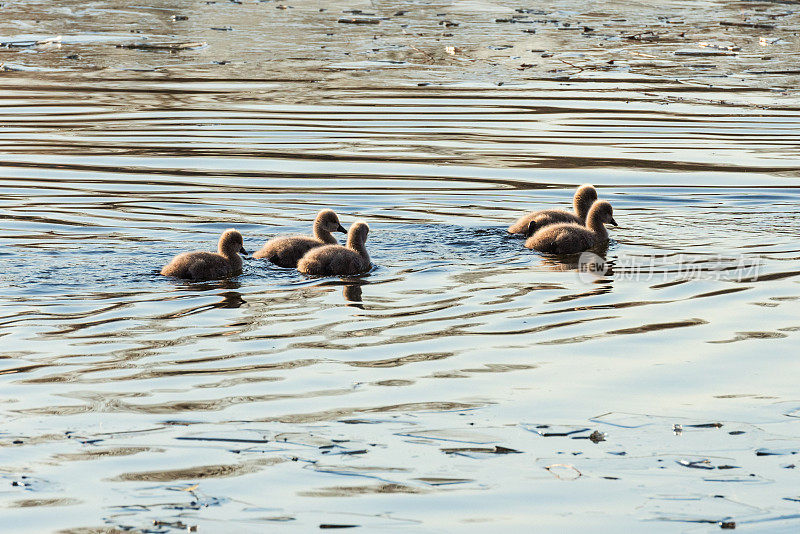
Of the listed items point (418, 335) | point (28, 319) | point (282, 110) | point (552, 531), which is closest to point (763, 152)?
point (282, 110)

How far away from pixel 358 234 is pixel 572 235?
180 centimetres

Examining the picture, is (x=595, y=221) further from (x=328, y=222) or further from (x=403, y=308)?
(x=403, y=308)

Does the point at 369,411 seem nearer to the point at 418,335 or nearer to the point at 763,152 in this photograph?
the point at 418,335

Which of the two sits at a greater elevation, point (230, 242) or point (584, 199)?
point (584, 199)

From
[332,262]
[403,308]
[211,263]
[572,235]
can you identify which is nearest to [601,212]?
[572,235]

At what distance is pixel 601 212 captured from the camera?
35.5 feet

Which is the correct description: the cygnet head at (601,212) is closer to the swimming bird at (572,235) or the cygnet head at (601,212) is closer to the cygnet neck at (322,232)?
the swimming bird at (572,235)

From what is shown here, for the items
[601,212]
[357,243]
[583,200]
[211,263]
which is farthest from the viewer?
[583,200]

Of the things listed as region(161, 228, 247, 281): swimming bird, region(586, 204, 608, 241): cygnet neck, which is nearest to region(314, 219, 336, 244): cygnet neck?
region(161, 228, 247, 281): swimming bird

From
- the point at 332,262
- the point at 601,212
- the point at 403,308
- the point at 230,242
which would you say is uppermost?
the point at 601,212

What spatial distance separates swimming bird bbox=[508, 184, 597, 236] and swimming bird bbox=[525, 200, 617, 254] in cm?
18

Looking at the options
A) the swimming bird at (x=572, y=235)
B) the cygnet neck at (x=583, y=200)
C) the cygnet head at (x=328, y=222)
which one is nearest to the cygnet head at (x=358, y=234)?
the cygnet head at (x=328, y=222)

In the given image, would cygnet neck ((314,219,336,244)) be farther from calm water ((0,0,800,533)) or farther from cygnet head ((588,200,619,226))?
cygnet head ((588,200,619,226))

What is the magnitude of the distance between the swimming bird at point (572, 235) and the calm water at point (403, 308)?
0.79 ft
